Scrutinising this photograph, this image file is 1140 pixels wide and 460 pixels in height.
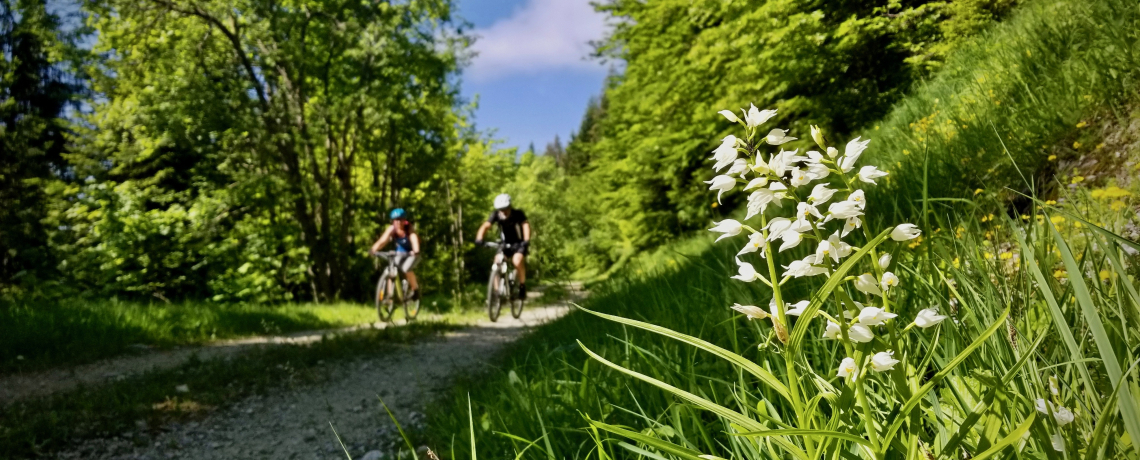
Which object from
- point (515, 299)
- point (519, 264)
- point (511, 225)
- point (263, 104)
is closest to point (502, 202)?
point (511, 225)

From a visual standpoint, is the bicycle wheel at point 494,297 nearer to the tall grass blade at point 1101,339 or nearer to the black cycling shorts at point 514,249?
the black cycling shorts at point 514,249

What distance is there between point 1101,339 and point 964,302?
23.6 inches

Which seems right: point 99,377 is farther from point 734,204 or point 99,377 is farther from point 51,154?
point 51,154

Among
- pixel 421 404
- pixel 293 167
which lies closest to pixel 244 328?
pixel 421 404

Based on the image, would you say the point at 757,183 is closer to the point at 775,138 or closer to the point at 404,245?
the point at 775,138

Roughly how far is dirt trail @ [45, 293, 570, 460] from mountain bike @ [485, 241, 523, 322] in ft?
11.8

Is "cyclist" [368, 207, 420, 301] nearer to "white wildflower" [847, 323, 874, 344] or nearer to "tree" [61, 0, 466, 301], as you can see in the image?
"tree" [61, 0, 466, 301]

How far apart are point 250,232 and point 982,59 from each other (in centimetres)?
1562

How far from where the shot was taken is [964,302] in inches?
44.4

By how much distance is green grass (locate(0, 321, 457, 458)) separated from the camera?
3.42 m

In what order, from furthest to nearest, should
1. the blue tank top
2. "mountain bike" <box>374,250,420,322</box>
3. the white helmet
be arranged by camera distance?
the blue tank top → "mountain bike" <box>374,250,420,322</box> → the white helmet

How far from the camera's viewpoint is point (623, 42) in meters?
13.7

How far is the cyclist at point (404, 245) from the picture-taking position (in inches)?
374

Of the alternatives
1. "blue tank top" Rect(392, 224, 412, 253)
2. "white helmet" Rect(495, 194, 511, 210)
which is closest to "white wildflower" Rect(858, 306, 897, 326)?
"white helmet" Rect(495, 194, 511, 210)
